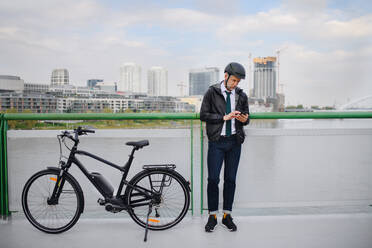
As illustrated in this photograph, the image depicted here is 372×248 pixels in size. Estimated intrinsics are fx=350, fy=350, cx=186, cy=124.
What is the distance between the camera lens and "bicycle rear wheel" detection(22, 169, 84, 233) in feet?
10.1

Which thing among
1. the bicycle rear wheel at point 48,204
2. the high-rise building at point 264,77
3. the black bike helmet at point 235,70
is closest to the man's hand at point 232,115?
the black bike helmet at point 235,70

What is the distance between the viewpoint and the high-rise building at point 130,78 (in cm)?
15438

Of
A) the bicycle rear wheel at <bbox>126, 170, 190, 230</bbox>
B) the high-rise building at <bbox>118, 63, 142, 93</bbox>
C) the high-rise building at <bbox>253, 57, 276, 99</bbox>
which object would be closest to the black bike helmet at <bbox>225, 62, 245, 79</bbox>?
the bicycle rear wheel at <bbox>126, 170, 190, 230</bbox>

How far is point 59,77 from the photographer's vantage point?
132500 millimetres

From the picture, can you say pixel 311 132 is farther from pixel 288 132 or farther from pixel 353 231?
pixel 353 231

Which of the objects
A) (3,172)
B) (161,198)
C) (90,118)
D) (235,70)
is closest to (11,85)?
(3,172)

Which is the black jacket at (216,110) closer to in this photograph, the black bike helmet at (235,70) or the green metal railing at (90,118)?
the black bike helmet at (235,70)

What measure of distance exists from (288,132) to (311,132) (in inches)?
9.8

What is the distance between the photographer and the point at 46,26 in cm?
13312

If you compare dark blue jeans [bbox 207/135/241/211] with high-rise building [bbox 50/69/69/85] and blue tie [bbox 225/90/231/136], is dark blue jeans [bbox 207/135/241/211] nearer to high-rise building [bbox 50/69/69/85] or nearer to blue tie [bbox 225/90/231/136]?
blue tie [bbox 225/90/231/136]

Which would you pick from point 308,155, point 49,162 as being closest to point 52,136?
point 49,162

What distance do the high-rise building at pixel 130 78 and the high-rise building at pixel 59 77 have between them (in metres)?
27.7

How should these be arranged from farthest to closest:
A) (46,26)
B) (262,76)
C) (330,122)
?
(262,76) → (46,26) → (330,122)

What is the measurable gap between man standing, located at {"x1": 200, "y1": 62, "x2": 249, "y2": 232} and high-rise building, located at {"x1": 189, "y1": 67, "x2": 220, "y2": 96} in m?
142
